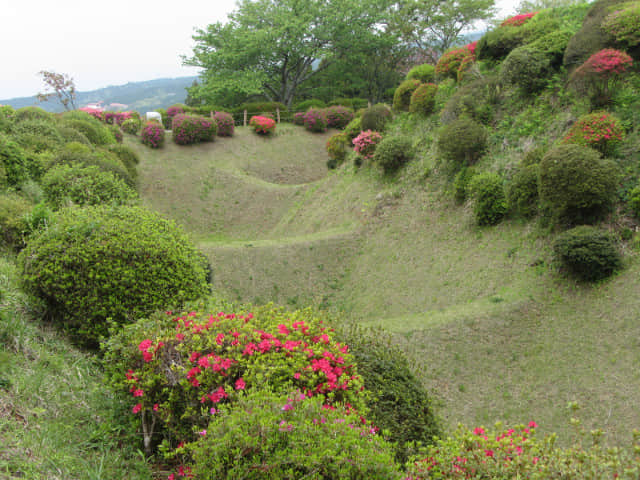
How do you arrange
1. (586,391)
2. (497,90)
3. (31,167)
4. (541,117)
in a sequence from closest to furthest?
1. (586,391)
2. (31,167)
3. (541,117)
4. (497,90)

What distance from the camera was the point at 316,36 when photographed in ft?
114

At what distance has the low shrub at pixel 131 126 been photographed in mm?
26503

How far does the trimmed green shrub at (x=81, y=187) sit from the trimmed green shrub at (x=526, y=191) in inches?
440

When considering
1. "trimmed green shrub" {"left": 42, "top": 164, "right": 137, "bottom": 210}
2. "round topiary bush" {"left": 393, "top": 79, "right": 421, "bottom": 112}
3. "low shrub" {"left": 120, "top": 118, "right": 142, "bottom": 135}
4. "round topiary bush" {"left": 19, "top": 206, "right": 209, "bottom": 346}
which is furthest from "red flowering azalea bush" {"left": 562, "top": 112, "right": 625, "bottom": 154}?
"low shrub" {"left": 120, "top": 118, "right": 142, "bottom": 135}

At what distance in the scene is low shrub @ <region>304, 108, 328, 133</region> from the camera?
101 feet

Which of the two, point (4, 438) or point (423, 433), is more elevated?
point (4, 438)

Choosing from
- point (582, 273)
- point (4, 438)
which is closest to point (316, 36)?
point (582, 273)

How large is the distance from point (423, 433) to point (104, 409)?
143 inches


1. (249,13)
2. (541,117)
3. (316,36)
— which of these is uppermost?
(249,13)

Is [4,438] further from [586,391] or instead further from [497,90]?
[497,90]

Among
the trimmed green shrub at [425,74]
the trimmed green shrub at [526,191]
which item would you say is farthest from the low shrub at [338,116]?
the trimmed green shrub at [526,191]

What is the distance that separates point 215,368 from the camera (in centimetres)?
A: 360

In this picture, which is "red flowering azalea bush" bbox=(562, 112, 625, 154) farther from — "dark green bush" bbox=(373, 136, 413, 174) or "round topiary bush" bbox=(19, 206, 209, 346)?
"round topiary bush" bbox=(19, 206, 209, 346)

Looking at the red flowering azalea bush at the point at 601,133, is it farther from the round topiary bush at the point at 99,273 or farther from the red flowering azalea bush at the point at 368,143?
the round topiary bush at the point at 99,273
